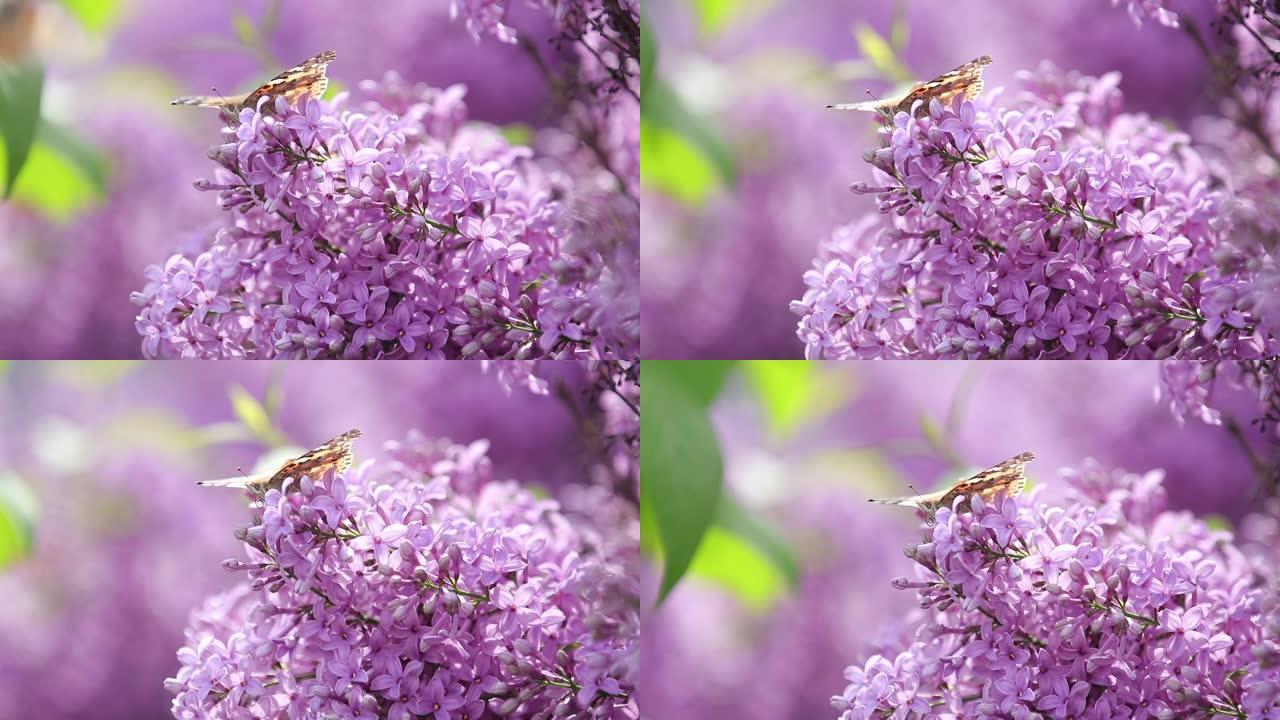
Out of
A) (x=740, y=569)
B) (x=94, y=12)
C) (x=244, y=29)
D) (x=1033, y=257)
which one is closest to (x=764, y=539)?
(x=740, y=569)

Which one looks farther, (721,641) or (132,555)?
(721,641)

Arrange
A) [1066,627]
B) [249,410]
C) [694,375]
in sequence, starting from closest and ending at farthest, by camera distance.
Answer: [1066,627], [249,410], [694,375]

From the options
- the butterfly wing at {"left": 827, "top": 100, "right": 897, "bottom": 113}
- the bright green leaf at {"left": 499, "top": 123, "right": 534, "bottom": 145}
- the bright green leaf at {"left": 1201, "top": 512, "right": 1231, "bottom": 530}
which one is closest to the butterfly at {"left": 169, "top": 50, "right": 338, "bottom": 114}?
the bright green leaf at {"left": 499, "top": 123, "right": 534, "bottom": 145}

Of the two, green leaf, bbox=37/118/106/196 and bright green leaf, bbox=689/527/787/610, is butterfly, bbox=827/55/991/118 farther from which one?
green leaf, bbox=37/118/106/196

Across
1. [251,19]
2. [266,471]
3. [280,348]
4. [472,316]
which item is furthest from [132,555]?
[251,19]

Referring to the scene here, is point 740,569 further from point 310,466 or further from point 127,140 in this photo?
point 127,140

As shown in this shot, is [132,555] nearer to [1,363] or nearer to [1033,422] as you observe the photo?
[1,363]
